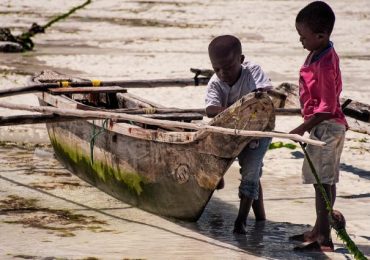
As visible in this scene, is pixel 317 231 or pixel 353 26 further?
pixel 353 26

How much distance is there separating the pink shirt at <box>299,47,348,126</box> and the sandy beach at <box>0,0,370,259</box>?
88 centimetres

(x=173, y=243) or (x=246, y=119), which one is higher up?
(x=246, y=119)

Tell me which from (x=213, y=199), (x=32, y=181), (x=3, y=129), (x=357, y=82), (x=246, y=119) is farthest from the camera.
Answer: (x=357, y=82)

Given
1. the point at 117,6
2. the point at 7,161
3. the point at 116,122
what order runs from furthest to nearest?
the point at 117,6, the point at 7,161, the point at 116,122

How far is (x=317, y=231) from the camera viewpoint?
253 inches

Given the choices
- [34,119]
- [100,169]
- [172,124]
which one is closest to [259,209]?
[172,124]

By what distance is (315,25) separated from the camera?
20.4 feet

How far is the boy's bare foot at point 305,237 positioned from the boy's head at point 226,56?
A: 1079 mm

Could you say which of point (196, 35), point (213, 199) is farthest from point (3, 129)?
point (196, 35)

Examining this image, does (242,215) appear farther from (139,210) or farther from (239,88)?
(139,210)

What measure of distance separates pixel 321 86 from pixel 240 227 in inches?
47.3

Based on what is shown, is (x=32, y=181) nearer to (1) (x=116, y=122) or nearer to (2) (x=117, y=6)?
(1) (x=116, y=122)

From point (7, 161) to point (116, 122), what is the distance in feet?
6.72

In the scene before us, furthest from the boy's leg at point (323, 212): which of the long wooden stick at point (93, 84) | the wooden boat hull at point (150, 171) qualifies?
the long wooden stick at point (93, 84)
